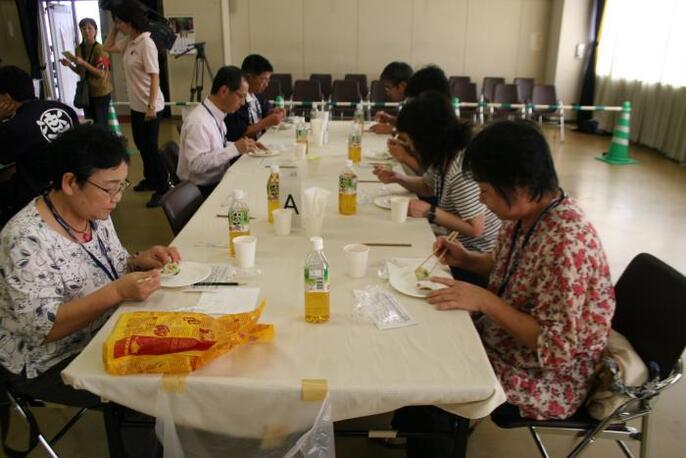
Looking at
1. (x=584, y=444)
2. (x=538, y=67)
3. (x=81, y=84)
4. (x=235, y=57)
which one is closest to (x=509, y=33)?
(x=538, y=67)

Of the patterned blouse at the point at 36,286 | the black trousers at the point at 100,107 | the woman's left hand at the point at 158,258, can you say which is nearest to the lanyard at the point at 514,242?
the woman's left hand at the point at 158,258

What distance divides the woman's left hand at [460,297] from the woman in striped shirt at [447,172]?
0.73m

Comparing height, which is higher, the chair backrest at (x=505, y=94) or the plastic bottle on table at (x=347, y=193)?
the chair backrest at (x=505, y=94)

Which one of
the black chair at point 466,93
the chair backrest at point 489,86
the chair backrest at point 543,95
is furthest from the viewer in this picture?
the chair backrest at point 489,86

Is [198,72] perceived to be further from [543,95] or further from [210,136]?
[210,136]

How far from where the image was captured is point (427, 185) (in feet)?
9.26

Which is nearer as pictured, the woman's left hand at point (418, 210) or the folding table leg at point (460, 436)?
the folding table leg at point (460, 436)

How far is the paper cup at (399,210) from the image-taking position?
2256 mm

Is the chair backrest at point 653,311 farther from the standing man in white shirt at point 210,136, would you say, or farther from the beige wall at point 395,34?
the beige wall at point 395,34

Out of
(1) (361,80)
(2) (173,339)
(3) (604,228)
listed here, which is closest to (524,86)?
(1) (361,80)

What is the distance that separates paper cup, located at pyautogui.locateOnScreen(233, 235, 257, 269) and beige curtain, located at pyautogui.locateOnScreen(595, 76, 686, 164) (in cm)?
693

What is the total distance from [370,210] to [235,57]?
26.9ft

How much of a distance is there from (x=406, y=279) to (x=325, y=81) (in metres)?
8.07

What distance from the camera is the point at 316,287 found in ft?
4.65
